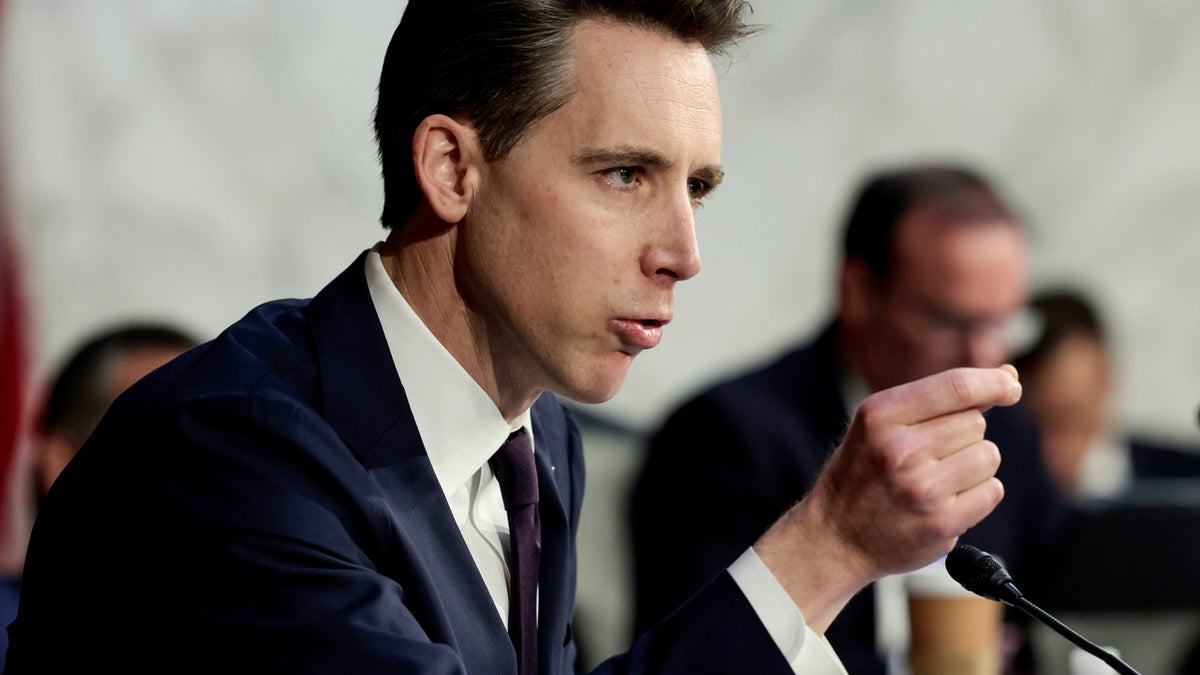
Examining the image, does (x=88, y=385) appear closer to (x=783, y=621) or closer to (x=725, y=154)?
(x=783, y=621)

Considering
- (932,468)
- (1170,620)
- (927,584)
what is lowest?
(1170,620)

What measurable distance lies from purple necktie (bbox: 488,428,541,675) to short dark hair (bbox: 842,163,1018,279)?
5.16 ft

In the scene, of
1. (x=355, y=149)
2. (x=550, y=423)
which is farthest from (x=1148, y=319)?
(x=550, y=423)

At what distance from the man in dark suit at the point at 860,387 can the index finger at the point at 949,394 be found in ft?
4.31

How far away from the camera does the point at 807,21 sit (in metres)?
4.18

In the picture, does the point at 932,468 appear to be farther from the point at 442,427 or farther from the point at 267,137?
the point at 267,137

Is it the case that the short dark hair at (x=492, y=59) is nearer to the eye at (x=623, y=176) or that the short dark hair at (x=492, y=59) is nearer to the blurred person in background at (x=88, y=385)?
the eye at (x=623, y=176)

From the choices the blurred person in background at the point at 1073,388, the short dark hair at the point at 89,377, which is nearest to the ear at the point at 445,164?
the short dark hair at the point at 89,377

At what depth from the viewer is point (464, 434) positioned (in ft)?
4.34

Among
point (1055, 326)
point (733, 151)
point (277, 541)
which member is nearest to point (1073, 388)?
point (1055, 326)

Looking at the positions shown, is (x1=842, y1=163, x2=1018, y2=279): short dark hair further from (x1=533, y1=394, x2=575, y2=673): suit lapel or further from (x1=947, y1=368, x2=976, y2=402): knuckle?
(x1=947, y1=368, x2=976, y2=402): knuckle

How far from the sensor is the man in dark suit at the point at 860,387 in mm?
2547

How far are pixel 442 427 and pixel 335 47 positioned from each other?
2.56m

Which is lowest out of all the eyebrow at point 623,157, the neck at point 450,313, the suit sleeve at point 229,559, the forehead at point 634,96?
Answer: the suit sleeve at point 229,559
